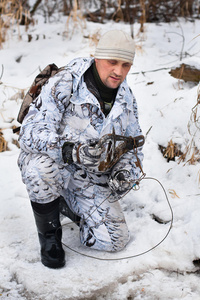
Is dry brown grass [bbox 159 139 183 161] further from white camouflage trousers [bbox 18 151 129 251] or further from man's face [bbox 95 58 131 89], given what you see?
man's face [bbox 95 58 131 89]

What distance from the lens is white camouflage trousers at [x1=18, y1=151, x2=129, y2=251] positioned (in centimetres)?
215

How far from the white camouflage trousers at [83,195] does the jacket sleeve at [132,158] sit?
0.53 ft

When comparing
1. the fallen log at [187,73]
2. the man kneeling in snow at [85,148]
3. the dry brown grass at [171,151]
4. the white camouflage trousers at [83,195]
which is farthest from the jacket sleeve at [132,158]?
the fallen log at [187,73]

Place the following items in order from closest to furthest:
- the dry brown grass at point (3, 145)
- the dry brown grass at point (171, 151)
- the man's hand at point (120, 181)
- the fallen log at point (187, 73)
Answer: the man's hand at point (120, 181) → the dry brown grass at point (171, 151) → the dry brown grass at point (3, 145) → the fallen log at point (187, 73)

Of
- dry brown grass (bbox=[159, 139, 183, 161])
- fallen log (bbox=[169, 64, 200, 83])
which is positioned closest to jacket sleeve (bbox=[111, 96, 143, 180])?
dry brown grass (bbox=[159, 139, 183, 161])

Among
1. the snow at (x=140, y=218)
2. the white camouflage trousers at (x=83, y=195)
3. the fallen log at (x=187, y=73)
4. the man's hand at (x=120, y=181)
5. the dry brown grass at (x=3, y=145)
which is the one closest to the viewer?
the snow at (x=140, y=218)

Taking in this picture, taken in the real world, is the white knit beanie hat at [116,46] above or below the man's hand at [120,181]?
above

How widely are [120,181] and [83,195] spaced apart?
274 millimetres

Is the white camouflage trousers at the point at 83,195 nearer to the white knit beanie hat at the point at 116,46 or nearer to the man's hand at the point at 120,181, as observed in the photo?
the man's hand at the point at 120,181

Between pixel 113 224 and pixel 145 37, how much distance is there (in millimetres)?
3056

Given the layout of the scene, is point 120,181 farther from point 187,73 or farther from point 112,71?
point 187,73

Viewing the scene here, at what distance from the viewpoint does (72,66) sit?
2.32 meters

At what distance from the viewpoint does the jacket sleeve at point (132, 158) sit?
2373mm

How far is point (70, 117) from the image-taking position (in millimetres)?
2309
